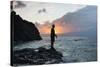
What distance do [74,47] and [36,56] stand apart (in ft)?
1.64

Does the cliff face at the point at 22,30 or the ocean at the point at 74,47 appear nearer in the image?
the cliff face at the point at 22,30

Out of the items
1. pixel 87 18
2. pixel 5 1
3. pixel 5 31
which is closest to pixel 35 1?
pixel 5 1

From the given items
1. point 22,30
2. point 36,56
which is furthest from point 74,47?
point 22,30

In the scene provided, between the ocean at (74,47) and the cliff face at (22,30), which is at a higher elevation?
the cliff face at (22,30)

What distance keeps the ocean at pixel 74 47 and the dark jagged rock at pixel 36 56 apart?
0.05m

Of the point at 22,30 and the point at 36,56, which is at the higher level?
the point at 22,30

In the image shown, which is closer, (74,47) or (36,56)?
(36,56)

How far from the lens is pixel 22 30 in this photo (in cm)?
236

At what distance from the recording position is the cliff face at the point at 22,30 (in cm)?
232

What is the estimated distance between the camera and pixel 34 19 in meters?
2.41

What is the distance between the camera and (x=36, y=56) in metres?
2.41

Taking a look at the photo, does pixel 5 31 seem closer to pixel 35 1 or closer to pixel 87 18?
pixel 35 1

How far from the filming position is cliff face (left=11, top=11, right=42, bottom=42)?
7.62 ft

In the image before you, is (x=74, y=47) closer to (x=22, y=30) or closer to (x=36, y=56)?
(x=36, y=56)
